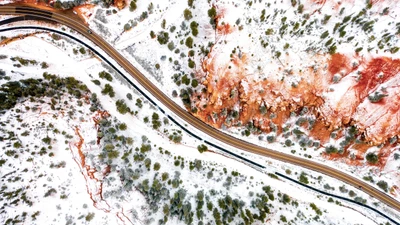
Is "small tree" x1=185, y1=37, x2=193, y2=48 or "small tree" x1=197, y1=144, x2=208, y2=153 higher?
"small tree" x1=185, y1=37, x2=193, y2=48

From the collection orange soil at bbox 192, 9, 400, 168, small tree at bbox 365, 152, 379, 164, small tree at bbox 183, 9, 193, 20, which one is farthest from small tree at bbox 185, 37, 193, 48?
small tree at bbox 365, 152, 379, 164

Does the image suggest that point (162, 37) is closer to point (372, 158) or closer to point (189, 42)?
point (189, 42)

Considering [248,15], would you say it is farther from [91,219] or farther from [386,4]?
[91,219]

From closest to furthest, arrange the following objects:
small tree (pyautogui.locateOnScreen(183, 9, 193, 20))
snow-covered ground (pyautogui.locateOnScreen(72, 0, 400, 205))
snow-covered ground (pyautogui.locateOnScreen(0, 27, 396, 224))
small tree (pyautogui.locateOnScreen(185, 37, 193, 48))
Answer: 1. snow-covered ground (pyautogui.locateOnScreen(72, 0, 400, 205))
2. small tree (pyautogui.locateOnScreen(183, 9, 193, 20))
3. small tree (pyautogui.locateOnScreen(185, 37, 193, 48))
4. snow-covered ground (pyautogui.locateOnScreen(0, 27, 396, 224))

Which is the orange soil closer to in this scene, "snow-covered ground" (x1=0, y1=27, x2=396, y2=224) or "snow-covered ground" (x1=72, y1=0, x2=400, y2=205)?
"snow-covered ground" (x1=72, y1=0, x2=400, y2=205)

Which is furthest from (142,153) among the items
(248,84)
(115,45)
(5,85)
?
(5,85)

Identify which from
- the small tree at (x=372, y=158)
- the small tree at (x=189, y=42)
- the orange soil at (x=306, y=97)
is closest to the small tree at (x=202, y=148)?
the orange soil at (x=306, y=97)
